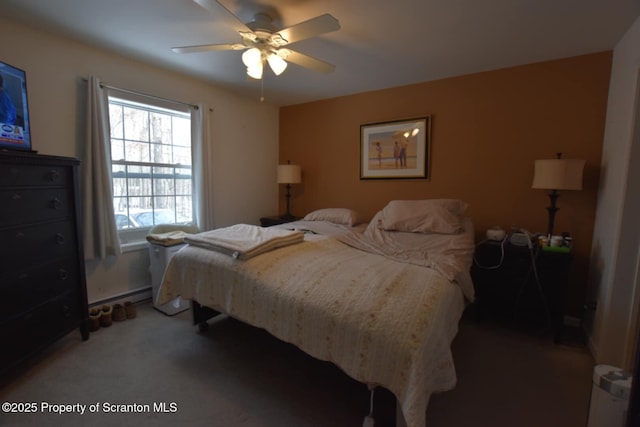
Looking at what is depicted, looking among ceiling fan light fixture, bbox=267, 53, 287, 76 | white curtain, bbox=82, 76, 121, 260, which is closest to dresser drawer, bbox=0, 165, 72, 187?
white curtain, bbox=82, 76, 121, 260

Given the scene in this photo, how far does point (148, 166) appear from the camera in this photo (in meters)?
2.97

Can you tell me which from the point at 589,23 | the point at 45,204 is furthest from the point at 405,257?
the point at 45,204

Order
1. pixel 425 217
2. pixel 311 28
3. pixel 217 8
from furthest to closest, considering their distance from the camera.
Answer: pixel 425 217 < pixel 311 28 < pixel 217 8

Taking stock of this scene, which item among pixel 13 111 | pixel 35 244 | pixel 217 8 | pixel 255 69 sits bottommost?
pixel 35 244

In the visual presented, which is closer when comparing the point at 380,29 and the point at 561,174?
the point at 380,29

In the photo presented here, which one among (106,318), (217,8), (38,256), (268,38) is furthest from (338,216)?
(38,256)

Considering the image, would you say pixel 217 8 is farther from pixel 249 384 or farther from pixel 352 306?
pixel 249 384

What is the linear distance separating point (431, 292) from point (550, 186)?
1.69 metres

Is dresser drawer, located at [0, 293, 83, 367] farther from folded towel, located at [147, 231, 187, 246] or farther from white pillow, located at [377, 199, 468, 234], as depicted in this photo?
white pillow, located at [377, 199, 468, 234]

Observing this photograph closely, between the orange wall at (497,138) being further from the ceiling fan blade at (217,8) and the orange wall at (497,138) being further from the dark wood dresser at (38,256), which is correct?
the dark wood dresser at (38,256)

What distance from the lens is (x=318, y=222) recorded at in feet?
11.0

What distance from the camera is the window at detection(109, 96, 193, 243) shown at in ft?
9.07

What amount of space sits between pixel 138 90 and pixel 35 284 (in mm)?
1941

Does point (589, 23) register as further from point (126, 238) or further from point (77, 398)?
point (126, 238)
